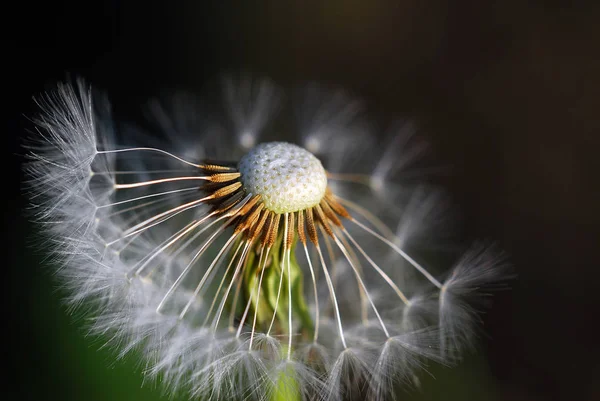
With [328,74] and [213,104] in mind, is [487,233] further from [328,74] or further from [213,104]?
[213,104]

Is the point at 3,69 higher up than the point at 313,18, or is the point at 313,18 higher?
the point at 313,18

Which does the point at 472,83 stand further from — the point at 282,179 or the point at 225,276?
the point at 225,276

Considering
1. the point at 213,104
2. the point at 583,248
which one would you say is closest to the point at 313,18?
the point at 213,104

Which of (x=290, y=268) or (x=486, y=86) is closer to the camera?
(x=290, y=268)

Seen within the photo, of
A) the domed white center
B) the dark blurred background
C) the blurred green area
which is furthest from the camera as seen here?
the dark blurred background

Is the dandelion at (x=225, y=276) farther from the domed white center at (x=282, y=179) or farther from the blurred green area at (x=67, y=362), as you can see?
the blurred green area at (x=67, y=362)

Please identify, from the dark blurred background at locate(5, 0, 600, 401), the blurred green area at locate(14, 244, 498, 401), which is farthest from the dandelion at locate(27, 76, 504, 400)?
the dark blurred background at locate(5, 0, 600, 401)

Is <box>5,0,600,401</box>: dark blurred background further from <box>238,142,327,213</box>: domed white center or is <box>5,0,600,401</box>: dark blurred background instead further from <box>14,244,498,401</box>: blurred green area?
<box>238,142,327,213</box>: domed white center
